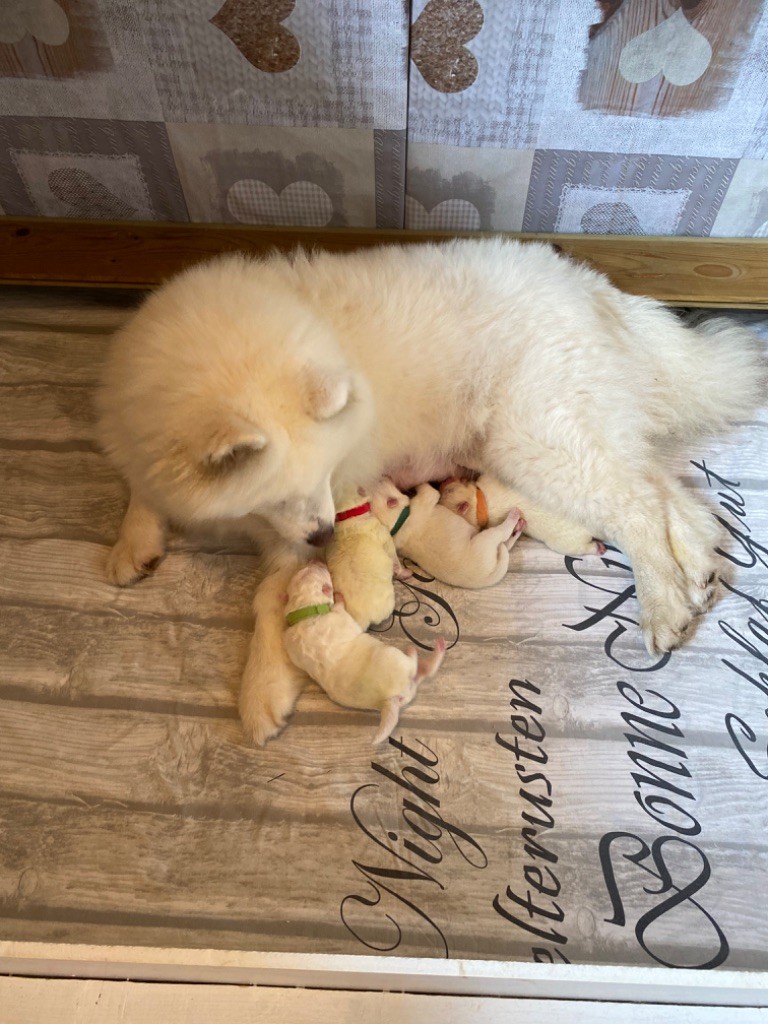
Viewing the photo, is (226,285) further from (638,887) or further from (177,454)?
(638,887)

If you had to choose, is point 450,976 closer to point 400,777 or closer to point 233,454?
point 400,777

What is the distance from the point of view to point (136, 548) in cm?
A: 194

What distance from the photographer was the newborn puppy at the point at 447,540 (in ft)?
6.24

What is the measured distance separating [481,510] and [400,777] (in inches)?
31.8

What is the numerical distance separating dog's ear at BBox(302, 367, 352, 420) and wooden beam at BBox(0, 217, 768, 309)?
3.45 feet

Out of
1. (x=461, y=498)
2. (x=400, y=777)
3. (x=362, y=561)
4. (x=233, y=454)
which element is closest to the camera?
(x=233, y=454)

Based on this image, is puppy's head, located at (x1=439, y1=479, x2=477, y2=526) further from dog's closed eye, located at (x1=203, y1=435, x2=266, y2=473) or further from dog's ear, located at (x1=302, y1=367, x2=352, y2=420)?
dog's closed eye, located at (x1=203, y1=435, x2=266, y2=473)

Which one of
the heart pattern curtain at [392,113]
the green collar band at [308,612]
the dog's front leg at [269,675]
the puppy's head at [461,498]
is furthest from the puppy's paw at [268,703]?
the heart pattern curtain at [392,113]

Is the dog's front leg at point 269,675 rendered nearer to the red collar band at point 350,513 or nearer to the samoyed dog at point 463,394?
the samoyed dog at point 463,394

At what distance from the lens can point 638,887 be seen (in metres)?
1.54

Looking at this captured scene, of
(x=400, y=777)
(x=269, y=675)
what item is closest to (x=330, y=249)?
(x=269, y=675)

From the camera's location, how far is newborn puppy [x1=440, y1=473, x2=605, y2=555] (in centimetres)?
200

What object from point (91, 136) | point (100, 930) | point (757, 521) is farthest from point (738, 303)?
point (100, 930)

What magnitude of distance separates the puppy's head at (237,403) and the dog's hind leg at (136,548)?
199 mm
